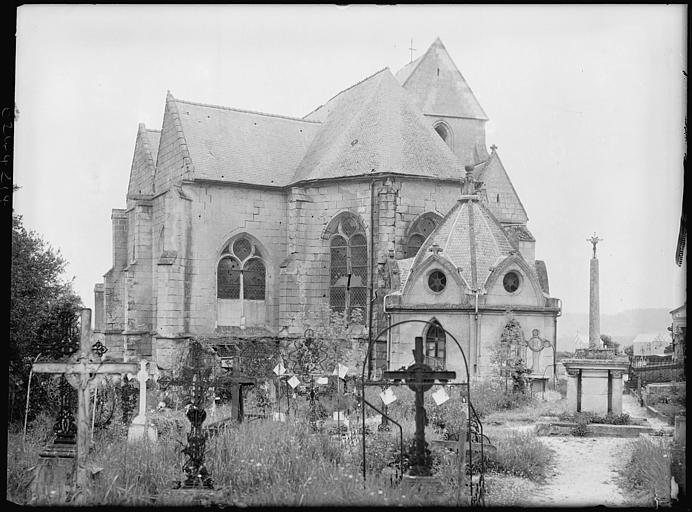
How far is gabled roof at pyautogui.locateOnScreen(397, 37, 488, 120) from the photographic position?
36188mm

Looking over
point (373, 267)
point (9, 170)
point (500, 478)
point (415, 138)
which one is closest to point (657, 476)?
point (500, 478)

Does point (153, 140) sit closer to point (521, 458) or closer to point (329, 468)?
point (521, 458)

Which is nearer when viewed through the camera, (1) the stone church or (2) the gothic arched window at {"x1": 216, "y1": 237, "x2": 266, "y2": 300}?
(1) the stone church

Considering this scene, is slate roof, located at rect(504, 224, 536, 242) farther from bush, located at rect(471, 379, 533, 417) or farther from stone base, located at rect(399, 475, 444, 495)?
stone base, located at rect(399, 475, 444, 495)

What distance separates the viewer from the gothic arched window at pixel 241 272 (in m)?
27.9

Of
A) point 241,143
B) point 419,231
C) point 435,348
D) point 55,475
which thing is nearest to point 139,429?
point 55,475

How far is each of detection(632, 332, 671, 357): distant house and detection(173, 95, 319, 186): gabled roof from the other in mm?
14316

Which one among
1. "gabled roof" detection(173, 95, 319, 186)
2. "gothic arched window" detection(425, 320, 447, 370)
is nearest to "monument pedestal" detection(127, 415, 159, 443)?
"gothic arched window" detection(425, 320, 447, 370)

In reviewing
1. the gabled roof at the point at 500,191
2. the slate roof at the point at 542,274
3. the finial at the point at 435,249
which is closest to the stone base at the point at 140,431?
the finial at the point at 435,249

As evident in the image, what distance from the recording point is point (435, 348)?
23172 mm

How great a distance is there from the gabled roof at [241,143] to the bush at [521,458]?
16556mm

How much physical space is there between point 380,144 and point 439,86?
1112 centimetres

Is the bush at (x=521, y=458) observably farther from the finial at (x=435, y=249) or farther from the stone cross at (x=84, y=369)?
the finial at (x=435, y=249)

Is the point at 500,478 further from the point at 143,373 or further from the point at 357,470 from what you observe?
the point at 143,373
